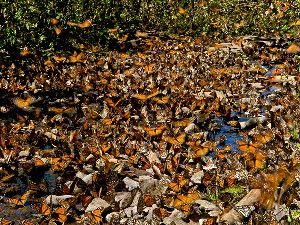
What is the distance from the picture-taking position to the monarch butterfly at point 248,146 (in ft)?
13.5

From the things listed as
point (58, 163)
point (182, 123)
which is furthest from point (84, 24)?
point (58, 163)

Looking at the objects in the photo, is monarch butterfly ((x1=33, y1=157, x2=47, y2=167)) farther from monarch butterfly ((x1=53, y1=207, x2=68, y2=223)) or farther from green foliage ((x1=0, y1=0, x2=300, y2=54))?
green foliage ((x1=0, y1=0, x2=300, y2=54))

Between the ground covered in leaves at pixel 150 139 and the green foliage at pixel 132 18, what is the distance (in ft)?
2.07

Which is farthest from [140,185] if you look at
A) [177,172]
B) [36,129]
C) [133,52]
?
[133,52]


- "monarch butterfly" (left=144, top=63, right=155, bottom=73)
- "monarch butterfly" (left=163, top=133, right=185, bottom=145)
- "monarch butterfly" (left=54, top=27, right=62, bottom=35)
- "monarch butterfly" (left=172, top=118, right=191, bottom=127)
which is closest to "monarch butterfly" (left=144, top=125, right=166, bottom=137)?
"monarch butterfly" (left=163, top=133, right=185, bottom=145)

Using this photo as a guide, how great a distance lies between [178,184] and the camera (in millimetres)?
3447

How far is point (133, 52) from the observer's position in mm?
7984

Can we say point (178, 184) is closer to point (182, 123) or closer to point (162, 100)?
point (182, 123)

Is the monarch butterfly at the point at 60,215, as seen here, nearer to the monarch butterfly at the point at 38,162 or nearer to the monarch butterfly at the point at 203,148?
the monarch butterfly at the point at 38,162

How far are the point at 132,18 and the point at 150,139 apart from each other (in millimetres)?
5788

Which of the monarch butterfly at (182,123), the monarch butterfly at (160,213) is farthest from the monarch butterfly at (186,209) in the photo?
the monarch butterfly at (182,123)

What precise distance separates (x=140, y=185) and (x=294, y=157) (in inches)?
50.0

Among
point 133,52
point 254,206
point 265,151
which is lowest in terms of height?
point 133,52

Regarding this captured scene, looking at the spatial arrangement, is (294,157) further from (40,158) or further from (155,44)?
(155,44)
